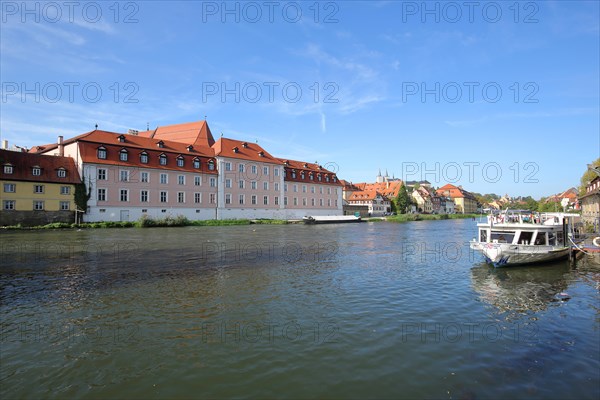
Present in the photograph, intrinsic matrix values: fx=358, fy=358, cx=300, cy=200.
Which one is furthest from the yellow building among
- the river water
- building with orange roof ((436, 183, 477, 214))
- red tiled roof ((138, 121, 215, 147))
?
building with orange roof ((436, 183, 477, 214))

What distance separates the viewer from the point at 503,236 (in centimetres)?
2248

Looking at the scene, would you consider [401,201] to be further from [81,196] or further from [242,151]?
[81,196]

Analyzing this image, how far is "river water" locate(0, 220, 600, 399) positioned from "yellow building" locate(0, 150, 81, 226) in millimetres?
35710

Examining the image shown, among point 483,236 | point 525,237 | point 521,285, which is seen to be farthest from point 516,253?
point 521,285

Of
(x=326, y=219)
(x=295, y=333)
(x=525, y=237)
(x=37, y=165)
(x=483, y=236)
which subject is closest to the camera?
(x=295, y=333)

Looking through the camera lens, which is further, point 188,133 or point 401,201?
point 401,201

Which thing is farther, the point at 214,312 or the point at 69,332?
the point at 214,312

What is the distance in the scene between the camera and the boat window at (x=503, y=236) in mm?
22297

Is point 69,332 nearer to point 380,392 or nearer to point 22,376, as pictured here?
point 22,376

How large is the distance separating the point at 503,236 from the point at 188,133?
68852mm

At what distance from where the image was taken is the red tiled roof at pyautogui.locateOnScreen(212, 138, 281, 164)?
232 ft

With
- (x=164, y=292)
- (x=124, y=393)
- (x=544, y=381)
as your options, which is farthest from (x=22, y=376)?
(x=544, y=381)

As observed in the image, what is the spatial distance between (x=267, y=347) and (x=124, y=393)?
3.22 m

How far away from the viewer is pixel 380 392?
6.77 m
